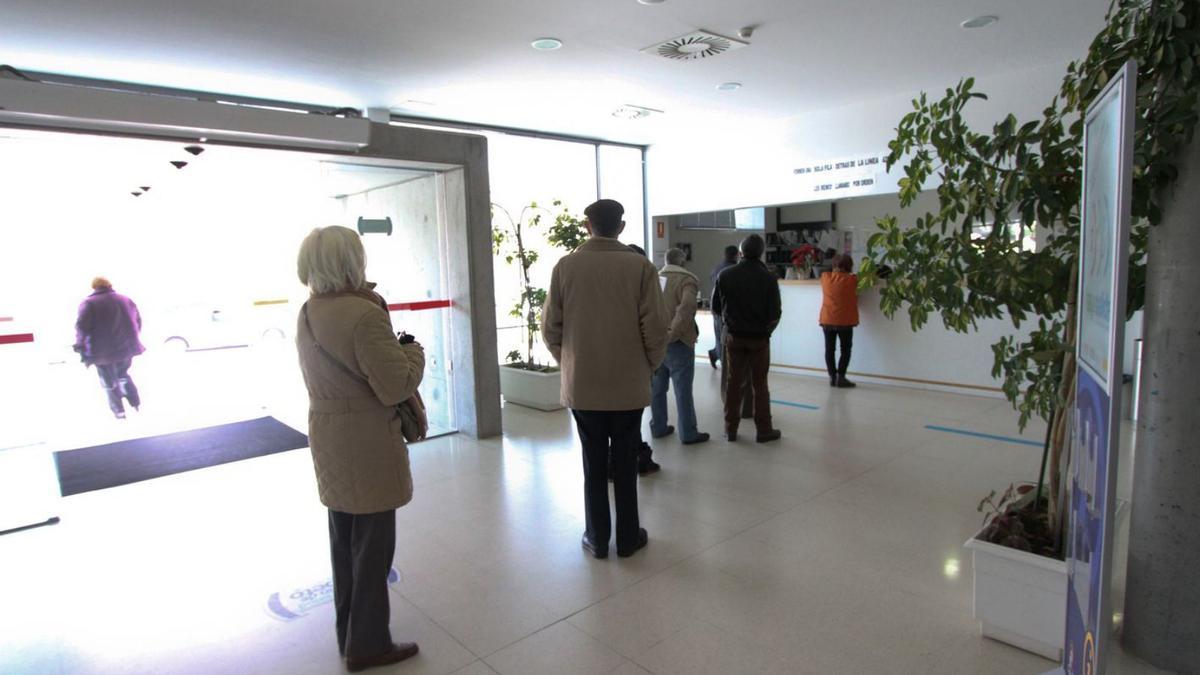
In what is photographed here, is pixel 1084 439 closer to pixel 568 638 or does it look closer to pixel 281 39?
pixel 568 638

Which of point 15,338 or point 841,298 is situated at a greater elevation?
point 15,338

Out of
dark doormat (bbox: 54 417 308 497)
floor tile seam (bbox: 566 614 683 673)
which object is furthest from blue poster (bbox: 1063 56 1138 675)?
dark doormat (bbox: 54 417 308 497)

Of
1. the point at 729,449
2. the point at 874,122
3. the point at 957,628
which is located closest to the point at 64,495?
the point at 729,449

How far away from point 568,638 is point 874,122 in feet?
21.2

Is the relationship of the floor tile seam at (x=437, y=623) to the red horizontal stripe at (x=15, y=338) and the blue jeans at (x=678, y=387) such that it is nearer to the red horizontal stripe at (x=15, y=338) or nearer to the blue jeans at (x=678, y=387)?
the blue jeans at (x=678, y=387)

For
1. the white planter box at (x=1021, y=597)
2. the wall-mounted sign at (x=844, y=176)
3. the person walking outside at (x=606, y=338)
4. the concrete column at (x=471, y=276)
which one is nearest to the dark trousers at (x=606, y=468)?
the person walking outside at (x=606, y=338)

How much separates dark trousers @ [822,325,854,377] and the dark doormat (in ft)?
17.6

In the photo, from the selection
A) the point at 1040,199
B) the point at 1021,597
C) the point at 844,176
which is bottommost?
the point at 1021,597

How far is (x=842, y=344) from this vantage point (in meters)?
7.41

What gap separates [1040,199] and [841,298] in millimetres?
5058

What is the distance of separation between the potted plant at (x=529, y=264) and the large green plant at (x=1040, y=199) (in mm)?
3998

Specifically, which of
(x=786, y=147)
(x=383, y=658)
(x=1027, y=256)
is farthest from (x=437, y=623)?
(x=786, y=147)

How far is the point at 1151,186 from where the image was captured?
2.16 m

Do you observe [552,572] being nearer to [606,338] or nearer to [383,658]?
[383,658]
